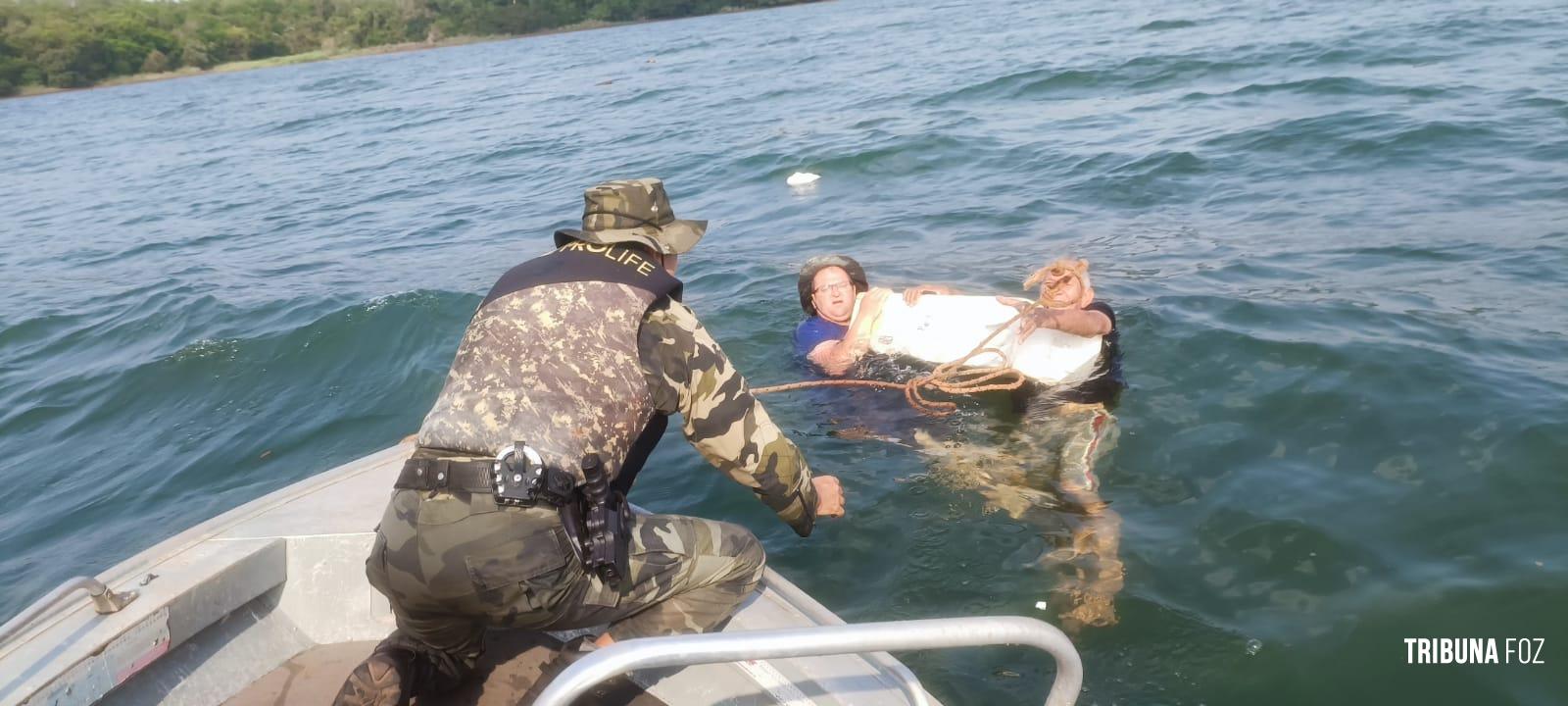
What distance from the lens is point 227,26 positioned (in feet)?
257

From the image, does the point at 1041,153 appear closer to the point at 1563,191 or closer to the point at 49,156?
the point at 1563,191

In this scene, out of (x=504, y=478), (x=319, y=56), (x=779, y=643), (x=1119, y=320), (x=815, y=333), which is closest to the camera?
(x=779, y=643)

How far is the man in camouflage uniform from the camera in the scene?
2818mm

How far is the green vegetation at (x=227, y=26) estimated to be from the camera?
65438mm

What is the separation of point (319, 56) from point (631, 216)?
268 feet

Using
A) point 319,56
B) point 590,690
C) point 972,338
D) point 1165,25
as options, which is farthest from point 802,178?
→ point 319,56

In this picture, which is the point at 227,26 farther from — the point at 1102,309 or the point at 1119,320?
the point at 1102,309

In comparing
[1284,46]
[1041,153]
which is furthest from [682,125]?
[1284,46]

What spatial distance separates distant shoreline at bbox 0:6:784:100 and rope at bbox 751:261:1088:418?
68.3 meters

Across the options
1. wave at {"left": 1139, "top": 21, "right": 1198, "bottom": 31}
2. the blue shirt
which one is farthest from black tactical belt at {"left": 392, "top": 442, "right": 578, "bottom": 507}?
wave at {"left": 1139, "top": 21, "right": 1198, "bottom": 31}

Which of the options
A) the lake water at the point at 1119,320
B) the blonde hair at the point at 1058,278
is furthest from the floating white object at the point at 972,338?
the lake water at the point at 1119,320

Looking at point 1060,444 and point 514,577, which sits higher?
point 514,577

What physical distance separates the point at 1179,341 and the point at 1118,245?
2.36 meters

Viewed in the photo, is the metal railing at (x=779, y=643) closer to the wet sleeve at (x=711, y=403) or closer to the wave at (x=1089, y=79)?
the wet sleeve at (x=711, y=403)
